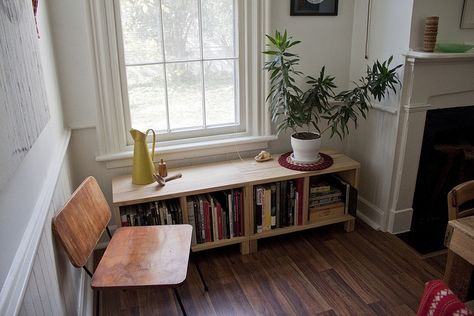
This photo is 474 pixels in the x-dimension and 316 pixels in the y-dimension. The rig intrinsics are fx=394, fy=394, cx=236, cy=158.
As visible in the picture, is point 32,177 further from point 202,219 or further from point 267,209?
point 267,209

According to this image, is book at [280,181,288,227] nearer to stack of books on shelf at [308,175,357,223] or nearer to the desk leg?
stack of books on shelf at [308,175,357,223]

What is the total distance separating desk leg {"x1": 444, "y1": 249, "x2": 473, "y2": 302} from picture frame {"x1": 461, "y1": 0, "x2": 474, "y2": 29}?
153cm

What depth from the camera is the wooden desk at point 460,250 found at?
130 centimetres

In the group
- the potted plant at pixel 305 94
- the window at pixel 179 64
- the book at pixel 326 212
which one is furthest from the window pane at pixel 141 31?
the book at pixel 326 212

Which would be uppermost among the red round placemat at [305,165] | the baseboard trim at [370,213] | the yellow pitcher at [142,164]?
the yellow pitcher at [142,164]

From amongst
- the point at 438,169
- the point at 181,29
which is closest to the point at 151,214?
the point at 181,29

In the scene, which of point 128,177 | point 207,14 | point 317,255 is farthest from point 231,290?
point 207,14

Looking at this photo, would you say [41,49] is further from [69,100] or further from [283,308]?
[283,308]

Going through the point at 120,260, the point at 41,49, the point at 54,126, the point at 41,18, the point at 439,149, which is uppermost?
the point at 41,18

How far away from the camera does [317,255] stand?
2426mm

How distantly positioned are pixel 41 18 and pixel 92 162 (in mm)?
865

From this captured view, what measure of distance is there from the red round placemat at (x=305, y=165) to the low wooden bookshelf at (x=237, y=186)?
0.03 m

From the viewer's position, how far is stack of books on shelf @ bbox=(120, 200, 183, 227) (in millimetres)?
2178

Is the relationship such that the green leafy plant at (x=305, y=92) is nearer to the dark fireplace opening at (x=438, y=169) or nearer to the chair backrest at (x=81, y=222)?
the dark fireplace opening at (x=438, y=169)
